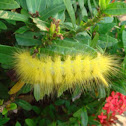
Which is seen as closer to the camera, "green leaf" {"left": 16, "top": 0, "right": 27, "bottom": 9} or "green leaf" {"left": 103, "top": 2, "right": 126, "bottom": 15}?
"green leaf" {"left": 103, "top": 2, "right": 126, "bottom": 15}

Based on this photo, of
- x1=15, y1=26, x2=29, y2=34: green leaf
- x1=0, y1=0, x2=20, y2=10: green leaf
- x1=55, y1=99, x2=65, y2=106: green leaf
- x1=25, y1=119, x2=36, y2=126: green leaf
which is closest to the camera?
x1=0, y1=0, x2=20, y2=10: green leaf

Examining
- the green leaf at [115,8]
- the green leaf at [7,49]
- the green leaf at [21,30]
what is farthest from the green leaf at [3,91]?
the green leaf at [115,8]

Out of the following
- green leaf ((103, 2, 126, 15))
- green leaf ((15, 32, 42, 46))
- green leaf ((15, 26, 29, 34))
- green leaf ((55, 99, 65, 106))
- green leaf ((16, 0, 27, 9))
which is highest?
green leaf ((16, 0, 27, 9))

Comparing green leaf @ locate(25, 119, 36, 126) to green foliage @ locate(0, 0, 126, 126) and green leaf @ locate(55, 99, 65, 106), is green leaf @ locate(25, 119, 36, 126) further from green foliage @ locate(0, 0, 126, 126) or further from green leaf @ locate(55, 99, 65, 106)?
green leaf @ locate(55, 99, 65, 106)

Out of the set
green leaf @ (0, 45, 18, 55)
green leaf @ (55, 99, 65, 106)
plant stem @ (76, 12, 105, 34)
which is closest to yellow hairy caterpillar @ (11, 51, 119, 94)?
green leaf @ (0, 45, 18, 55)

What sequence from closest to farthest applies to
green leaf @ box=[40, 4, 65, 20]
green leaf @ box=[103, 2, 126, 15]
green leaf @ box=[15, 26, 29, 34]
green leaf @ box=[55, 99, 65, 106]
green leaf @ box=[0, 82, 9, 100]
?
green leaf @ box=[103, 2, 126, 15]
green leaf @ box=[15, 26, 29, 34]
green leaf @ box=[40, 4, 65, 20]
green leaf @ box=[0, 82, 9, 100]
green leaf @ box=[55, 99, 65, 106]

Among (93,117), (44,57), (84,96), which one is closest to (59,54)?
(44,57)

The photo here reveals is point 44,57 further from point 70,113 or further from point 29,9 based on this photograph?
point 70,113

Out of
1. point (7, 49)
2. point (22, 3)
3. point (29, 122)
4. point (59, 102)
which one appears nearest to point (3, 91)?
point (29, 122)

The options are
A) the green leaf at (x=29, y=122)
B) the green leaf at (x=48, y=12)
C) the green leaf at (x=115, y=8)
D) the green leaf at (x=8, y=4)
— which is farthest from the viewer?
the green leaf at (x=29, y=122)

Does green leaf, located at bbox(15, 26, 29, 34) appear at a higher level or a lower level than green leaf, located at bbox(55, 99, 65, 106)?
higher

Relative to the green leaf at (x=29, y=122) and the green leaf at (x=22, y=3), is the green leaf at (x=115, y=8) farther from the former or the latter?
the green leaf at (x=29, y=122)
